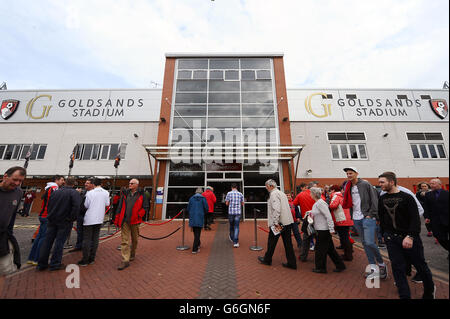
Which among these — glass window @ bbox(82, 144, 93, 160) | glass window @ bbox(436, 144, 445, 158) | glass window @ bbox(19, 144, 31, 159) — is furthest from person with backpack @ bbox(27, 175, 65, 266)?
glass window @ bbox(436, 144, 445, 158)

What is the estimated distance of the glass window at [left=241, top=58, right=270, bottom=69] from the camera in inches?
560

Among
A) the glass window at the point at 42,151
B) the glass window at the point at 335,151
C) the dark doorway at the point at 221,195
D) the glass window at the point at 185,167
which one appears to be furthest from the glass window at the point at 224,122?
the glass window at the point at 42,151

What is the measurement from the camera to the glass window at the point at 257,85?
13578mm

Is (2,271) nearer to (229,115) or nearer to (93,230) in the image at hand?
(93,230)

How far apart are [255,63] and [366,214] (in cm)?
1404

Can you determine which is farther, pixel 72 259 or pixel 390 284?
pixel 72 259

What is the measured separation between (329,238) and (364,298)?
1084 millimetres

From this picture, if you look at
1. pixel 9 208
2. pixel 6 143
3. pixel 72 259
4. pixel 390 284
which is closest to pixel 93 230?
pixel 72 259

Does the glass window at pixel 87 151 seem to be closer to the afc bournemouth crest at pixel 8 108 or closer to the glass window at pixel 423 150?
the afc bournemouth crest at pixel 8 108

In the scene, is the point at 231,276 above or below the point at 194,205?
below

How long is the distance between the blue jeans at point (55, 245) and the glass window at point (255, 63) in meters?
14.6

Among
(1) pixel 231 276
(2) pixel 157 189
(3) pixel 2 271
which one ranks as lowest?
(1) pixel 231 276

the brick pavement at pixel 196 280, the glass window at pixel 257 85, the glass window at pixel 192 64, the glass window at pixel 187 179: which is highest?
the glass window at pixel 192 64

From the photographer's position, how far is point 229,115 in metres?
12.8
